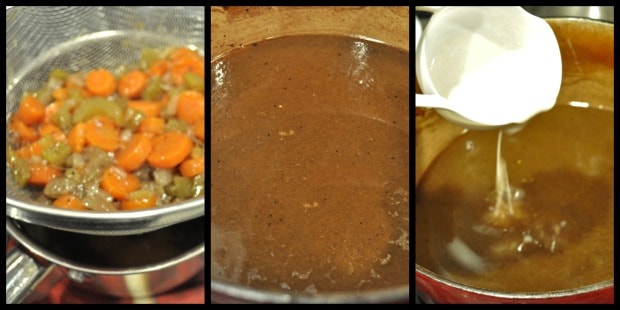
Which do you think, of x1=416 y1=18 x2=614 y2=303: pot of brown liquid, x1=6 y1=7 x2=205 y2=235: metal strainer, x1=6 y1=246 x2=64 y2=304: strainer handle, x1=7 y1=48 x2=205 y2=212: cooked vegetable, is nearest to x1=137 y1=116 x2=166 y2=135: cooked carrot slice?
x1=7 y1=48 x2=205 y2=212: cooked vegetable

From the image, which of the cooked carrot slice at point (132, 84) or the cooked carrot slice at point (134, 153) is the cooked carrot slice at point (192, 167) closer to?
the cooked carrot slice at point (134, 153)

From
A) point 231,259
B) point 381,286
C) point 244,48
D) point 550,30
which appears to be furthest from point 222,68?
point 550,30

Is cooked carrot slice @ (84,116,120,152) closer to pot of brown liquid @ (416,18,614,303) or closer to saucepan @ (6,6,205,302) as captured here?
saucepan @ (6,6,205,302)

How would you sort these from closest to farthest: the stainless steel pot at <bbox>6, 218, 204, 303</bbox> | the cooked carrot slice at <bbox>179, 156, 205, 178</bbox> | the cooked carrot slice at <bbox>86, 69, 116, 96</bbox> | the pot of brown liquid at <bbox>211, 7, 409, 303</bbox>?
the pot of brown liquid at <bbox>211, 7, 409, 303</bbox>
the stainless steel pot at <bbox>6, 218, 204, 303</bbox>
the cooked carrot slice at <bbox>179, 156, 205, 178</bbox>
the cooked carrot slice at <bbox>86, 69, 116, 96</bbox>

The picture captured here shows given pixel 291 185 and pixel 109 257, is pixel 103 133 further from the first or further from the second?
pixel 291 185

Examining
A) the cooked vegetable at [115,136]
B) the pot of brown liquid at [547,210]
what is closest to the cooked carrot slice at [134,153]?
the cooked vegetable at [115,136]
